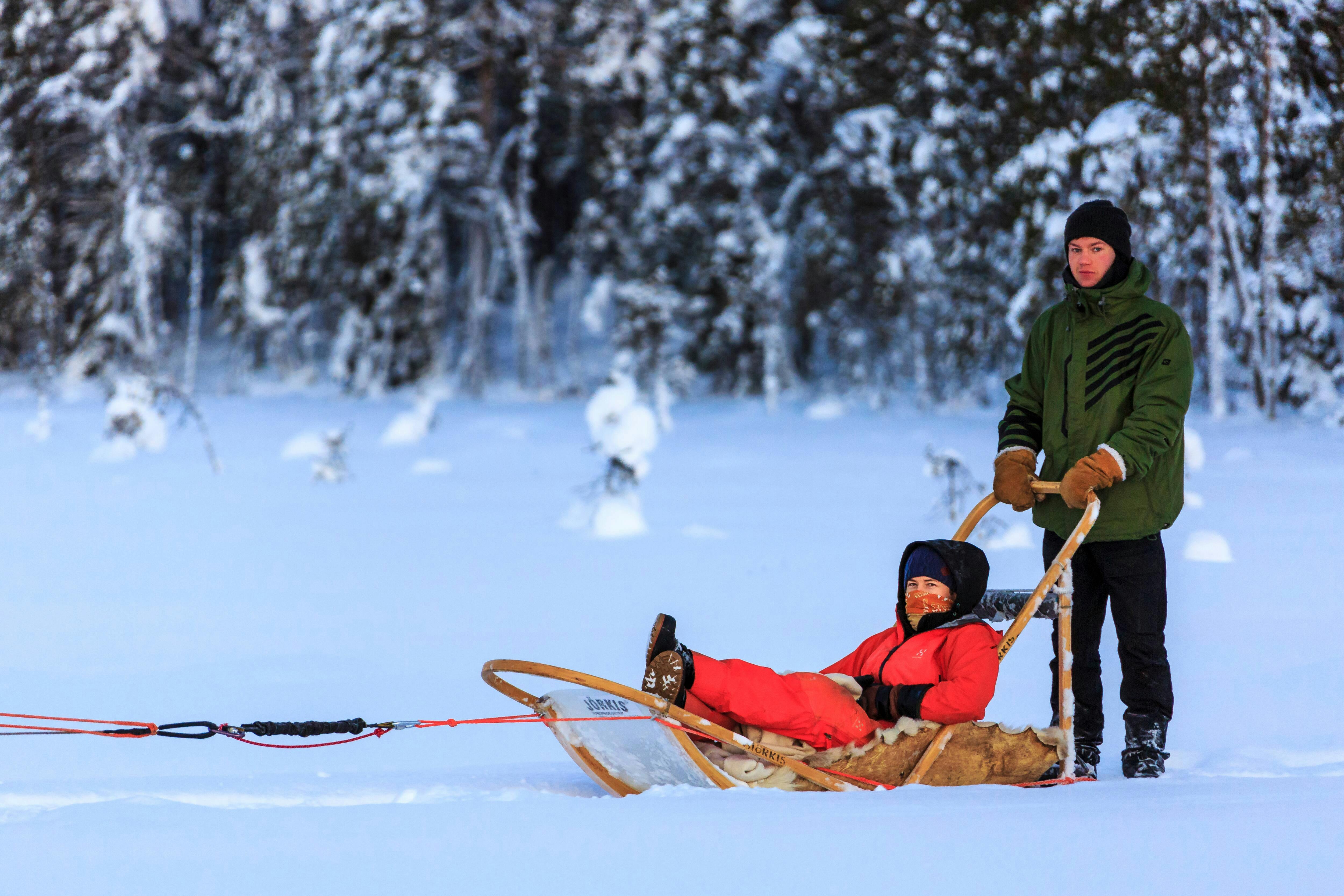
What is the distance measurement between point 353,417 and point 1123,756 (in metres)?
16.8

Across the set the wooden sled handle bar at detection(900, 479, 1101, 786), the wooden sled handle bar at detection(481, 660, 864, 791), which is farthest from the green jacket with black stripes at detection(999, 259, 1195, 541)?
the wooden sled handle bar at detection(481, 660, 864, 791)

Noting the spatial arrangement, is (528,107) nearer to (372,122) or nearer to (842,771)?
(372,122)

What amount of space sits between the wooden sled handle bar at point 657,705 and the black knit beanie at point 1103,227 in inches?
68.4

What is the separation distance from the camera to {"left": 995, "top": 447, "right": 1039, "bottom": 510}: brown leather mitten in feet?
12.9

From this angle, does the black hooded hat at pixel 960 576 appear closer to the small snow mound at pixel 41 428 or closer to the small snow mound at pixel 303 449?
the small snow mound at pixel 303 449

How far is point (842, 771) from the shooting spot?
147 inches

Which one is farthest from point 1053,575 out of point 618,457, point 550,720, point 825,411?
point 825,411

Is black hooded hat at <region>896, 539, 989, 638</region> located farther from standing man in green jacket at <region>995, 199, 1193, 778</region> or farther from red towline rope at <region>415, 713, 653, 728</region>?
red towline rope at <region>415, 713, 653, 728</region>

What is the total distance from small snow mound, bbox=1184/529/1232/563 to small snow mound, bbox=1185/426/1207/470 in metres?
2.92

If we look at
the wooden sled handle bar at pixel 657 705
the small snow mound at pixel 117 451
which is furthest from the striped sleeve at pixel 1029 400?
the small snow mound at pixel 117 451

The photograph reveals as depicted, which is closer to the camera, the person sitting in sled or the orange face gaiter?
the person sitting in sled

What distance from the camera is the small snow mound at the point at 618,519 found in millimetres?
10336

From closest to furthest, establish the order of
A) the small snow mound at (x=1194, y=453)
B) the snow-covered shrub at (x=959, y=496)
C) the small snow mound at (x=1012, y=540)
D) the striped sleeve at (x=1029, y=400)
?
1. the striped sleeve at (x=1029, y=400)
2. the small snow mound at (x=1012, y=540)
3. the snow-covered shrub at (x=959, y=496)
4. the small snow mound at (x=1194, y=453)

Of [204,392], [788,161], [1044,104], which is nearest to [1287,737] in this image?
[1044,104]
